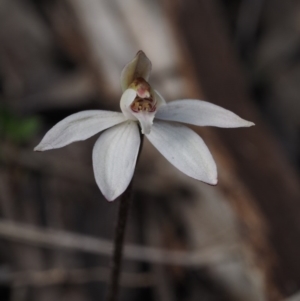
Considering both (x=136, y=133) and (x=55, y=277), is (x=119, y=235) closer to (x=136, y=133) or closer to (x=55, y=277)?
(x=136, y=133)

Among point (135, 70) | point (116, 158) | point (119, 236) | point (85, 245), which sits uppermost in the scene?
point (135, 70)

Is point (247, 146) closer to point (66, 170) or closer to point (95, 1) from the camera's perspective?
point (66, 170)

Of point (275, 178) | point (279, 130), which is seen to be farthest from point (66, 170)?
point (279, 130)

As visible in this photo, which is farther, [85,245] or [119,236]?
[85,245]

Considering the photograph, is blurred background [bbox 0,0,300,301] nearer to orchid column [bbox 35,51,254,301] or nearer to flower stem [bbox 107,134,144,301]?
flower stem [bbox 107,134,144,301]

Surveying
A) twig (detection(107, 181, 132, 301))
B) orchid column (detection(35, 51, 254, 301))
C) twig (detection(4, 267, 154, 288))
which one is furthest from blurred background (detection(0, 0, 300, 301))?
orchid column (detection(35, 51, 254, 301))

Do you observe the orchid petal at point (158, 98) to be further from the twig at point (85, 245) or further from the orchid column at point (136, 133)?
the twig at point (85, 245)

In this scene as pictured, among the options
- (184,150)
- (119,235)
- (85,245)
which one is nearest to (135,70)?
(184,150)
